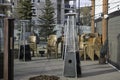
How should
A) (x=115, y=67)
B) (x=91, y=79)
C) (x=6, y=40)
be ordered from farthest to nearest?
(x=115, y=67)
(x=91, y=79)
(x=6, y=40)

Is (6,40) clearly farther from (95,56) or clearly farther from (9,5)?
(9,5)

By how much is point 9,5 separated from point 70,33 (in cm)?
5412

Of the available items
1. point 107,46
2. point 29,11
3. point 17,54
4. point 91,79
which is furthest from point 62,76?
point 29,11

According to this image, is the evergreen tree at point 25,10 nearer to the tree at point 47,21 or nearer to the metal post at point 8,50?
the tree at point 47,21

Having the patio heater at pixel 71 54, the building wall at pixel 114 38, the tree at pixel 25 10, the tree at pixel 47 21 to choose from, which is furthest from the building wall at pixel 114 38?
the tree at pixel 25 10

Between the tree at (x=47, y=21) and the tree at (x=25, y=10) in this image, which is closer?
the tree at (x=47, y=21)

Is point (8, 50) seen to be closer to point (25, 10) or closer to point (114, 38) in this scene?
point (114, 38)

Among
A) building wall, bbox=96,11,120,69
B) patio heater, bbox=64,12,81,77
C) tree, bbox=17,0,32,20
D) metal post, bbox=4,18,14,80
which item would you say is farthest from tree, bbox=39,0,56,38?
metal post, bbox=4,18,14,80

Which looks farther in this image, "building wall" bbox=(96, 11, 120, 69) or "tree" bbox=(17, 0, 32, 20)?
"tree" bbox=(17, 0, 32, 20)

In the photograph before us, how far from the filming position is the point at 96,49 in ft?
80.1

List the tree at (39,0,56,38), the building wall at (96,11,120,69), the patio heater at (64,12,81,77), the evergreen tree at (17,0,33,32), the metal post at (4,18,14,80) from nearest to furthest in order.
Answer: the metal post at (4,18,14,80)
the patio heater at (64,12,81,77)
the building wall at (96,11,120,69)
the tree at (39,0,56,38)
the evergreen tree at (17,0,33,32)

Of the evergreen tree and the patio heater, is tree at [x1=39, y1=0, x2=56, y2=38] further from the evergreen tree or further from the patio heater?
the patio heater

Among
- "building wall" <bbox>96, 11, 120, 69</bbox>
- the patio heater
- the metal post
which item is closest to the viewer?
the metal post

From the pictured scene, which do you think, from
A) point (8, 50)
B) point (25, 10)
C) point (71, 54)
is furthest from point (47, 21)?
point (8, 50)
